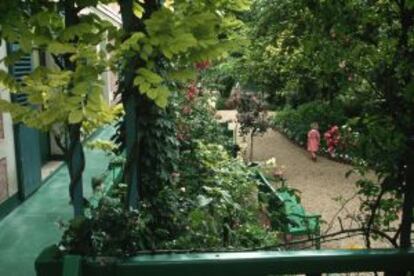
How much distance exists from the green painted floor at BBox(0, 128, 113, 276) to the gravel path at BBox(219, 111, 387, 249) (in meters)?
4.08

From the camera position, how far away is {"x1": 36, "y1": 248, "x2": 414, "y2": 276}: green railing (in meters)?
1.84

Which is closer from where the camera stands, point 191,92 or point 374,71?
point 374,71

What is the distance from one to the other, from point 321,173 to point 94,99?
38.7 ft

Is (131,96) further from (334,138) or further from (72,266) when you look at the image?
(334,138)

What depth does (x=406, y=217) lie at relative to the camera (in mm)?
2125

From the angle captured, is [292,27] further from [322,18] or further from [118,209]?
[118,209]

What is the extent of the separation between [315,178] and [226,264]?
424 inches

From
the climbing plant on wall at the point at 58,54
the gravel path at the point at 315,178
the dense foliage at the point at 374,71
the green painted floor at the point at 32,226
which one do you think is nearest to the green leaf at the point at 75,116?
the climbing plant on wall at the point at 58,54

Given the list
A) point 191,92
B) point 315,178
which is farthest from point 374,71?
point 315,178

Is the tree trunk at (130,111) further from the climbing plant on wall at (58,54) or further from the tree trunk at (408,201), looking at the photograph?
the tree trunk at (408,201)

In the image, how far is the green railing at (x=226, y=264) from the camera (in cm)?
184

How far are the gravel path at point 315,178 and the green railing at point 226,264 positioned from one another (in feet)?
15.9

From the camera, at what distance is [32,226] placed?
6.47 metres

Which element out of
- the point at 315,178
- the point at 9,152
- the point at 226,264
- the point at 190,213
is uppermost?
the point at 9,152
